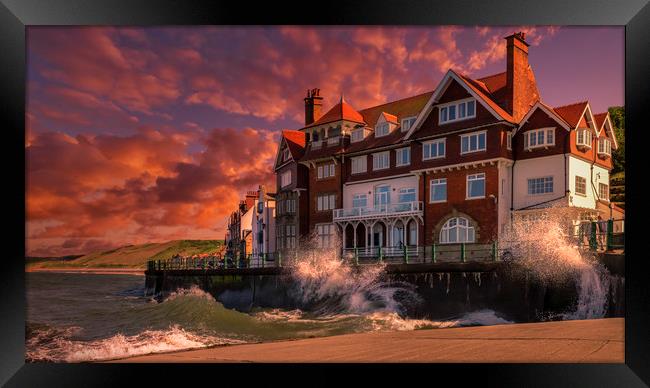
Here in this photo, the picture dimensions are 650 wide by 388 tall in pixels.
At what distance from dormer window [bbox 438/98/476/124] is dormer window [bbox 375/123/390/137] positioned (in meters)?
2.27

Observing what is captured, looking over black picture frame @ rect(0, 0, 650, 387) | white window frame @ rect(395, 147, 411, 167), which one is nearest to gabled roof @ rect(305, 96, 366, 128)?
white window frame @ rect(395, 147, 411, 167)

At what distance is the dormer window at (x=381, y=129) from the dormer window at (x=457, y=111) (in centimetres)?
227

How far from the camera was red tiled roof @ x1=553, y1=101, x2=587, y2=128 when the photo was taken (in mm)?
14790

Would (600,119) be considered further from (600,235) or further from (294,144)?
(294,144)

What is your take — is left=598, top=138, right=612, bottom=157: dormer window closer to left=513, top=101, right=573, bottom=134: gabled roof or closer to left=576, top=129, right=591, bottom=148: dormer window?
left=576, top=129, right=591, bottom=148: dormer window

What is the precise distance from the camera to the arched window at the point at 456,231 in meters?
18.3

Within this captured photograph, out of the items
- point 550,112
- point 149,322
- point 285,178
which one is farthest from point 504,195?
point 149,322

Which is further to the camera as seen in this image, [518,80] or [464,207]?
[464,207]

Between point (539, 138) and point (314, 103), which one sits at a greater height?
point (314, 103)

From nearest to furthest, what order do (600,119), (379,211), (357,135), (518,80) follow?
1. (600,119)
2. (518,80)
3. (379,211)
4. (357,135)

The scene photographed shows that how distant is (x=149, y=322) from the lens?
16078mm

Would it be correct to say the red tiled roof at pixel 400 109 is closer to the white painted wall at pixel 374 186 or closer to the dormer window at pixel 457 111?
the dormer window at pixel 457 111

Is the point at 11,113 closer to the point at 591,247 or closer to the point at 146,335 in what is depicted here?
the point at 146,335

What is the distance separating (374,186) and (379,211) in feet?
3.20
